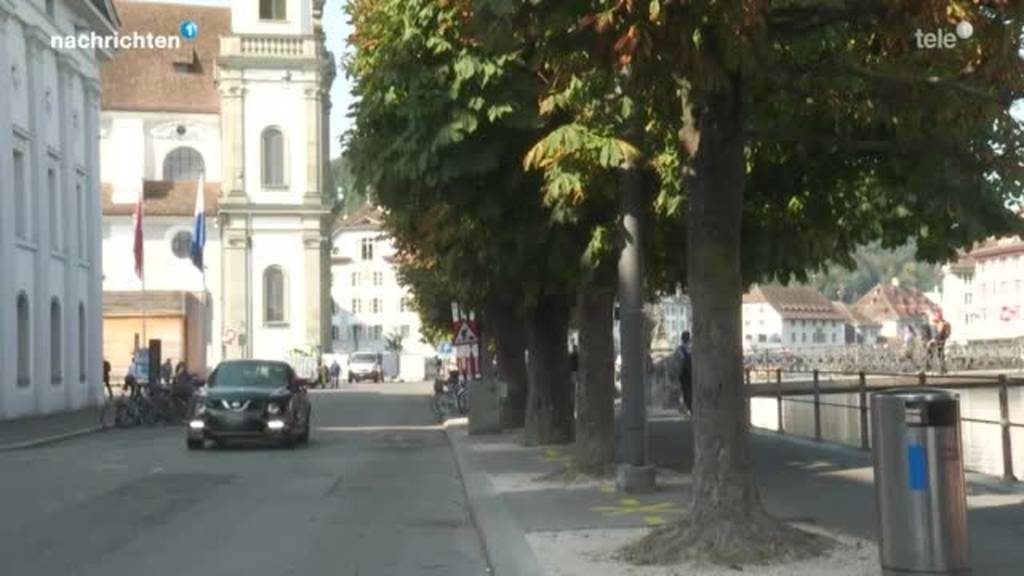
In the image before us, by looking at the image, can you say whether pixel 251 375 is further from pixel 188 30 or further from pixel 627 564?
pixel 188 30

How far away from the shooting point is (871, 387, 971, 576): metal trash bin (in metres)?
9.27

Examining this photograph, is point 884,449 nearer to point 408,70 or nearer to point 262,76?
point 408,70

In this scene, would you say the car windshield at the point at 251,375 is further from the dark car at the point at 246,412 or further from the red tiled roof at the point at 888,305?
the red tiled roof at the point at 888,305

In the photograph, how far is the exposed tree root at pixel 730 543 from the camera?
10.7 meters

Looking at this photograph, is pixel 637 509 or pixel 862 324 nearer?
pixel 637 509

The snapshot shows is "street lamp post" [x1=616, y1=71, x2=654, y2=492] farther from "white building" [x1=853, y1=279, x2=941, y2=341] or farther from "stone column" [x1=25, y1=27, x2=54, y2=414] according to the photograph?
"white building" [x1=853, y1=279, x2=941, y2=341]

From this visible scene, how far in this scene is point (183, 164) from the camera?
94.9 m

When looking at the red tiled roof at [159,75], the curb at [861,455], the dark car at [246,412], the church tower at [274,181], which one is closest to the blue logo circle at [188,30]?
the church tower at [274,181]

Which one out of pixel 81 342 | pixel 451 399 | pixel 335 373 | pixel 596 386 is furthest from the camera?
pixel 335 373

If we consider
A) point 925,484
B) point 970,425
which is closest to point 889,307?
point 970,425

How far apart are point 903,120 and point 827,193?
3926 millimetres

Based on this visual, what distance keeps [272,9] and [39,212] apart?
44.4 metres

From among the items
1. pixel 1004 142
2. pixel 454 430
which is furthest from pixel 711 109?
pixel 454 430

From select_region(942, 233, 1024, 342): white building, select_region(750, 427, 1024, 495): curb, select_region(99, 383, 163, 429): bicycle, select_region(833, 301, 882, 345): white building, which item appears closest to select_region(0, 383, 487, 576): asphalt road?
select_region(750, 427, 1024, 495): curb
